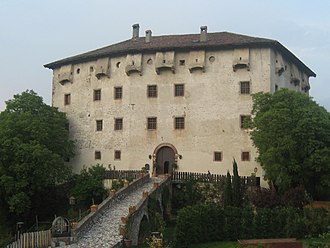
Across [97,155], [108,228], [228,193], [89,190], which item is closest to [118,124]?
[97,155]

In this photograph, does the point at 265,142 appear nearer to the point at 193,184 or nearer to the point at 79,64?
the point at 193,184

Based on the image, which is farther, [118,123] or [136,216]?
[118,123]

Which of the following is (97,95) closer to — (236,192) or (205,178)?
(205,178)

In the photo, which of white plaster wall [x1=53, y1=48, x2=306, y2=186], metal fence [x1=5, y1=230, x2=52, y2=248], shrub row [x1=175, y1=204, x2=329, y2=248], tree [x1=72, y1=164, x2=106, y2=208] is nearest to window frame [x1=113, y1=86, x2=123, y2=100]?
white plaster wall [x1=53, y1=48, x2=306, y2=186]

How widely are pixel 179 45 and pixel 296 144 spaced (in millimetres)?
13632

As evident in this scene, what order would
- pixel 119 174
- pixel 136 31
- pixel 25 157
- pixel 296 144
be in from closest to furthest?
pixel 296 144 → pixel 25 157 → pixel 119 174 → pixel 136 31

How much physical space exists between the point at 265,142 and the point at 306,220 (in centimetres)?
701

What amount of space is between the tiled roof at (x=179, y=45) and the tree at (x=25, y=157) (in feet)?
25.0

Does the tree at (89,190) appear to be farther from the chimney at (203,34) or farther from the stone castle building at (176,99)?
the chimney at (203,34)

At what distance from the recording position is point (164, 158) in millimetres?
40875

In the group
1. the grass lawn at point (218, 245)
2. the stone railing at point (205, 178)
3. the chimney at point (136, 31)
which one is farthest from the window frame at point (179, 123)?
the grass lawn at point (218, 245)

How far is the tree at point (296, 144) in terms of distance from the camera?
31312mm

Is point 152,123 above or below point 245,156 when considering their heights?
above

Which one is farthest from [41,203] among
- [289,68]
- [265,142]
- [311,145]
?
[289,68]
